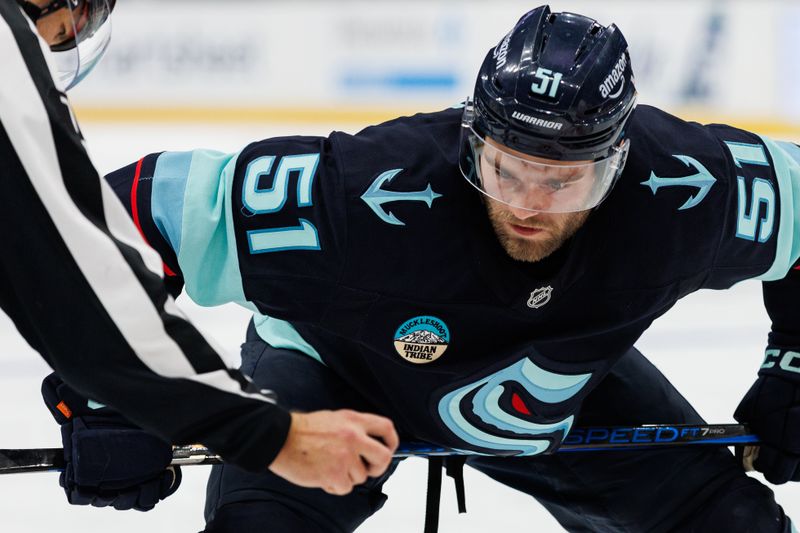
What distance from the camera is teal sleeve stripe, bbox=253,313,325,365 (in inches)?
87.0

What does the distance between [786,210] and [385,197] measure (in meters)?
0.73

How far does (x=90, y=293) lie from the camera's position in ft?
4.24

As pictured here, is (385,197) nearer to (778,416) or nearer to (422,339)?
(422,339)

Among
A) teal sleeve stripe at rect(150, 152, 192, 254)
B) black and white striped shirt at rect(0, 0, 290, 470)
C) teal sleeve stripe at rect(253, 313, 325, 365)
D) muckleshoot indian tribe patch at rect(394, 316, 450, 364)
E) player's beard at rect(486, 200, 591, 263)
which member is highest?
black and white striped shirt at rect(0, 0, 290, 470)

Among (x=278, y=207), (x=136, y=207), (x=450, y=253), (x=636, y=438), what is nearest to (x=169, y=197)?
(x=136, y=207)

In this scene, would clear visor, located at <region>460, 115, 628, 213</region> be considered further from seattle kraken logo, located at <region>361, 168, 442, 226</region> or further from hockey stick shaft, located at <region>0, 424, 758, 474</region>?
hockey stick shaft, located at <region>0, 424, 758, 474</region>

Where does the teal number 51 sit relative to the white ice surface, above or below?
above

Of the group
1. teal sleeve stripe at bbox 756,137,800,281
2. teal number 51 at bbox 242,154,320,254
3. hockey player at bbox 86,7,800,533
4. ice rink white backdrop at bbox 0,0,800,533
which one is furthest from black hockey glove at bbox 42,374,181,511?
ice rink white backdrop at bbox 0,0,800,533

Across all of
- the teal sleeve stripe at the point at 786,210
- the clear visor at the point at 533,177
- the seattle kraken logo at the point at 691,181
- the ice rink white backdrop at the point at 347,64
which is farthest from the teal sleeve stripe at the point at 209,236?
the ice rink white backdrop at the point at 347,64

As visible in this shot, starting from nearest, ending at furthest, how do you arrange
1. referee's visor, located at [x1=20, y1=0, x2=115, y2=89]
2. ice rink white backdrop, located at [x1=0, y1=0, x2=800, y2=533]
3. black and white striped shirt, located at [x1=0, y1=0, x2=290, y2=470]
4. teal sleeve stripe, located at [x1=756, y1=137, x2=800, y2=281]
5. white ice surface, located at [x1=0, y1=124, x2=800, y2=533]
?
black and white striped shirt, located at [x1=0, y1=0, x2=290, y2=470]
referee's visor, located at [x1=20, y1=0, x2=115, y2=89]
teal sleeve stripe, located at [x1=756, y1=137, x2=800, y2=281]
white ice surface, located at [x1=0, y1=124, x2=800, y2=533]
ice rink white backdrop, located at [x1=0, y1=0, x2=800, y2=533]

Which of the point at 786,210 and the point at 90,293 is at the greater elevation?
the point at 90,293

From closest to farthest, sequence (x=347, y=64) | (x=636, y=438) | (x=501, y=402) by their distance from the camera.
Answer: (x=501, y=402) < (x=636, y=438) < (x=347, y=64)

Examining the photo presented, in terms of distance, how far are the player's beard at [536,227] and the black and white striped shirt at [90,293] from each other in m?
0.62

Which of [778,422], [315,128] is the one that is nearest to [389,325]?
[778,422]
